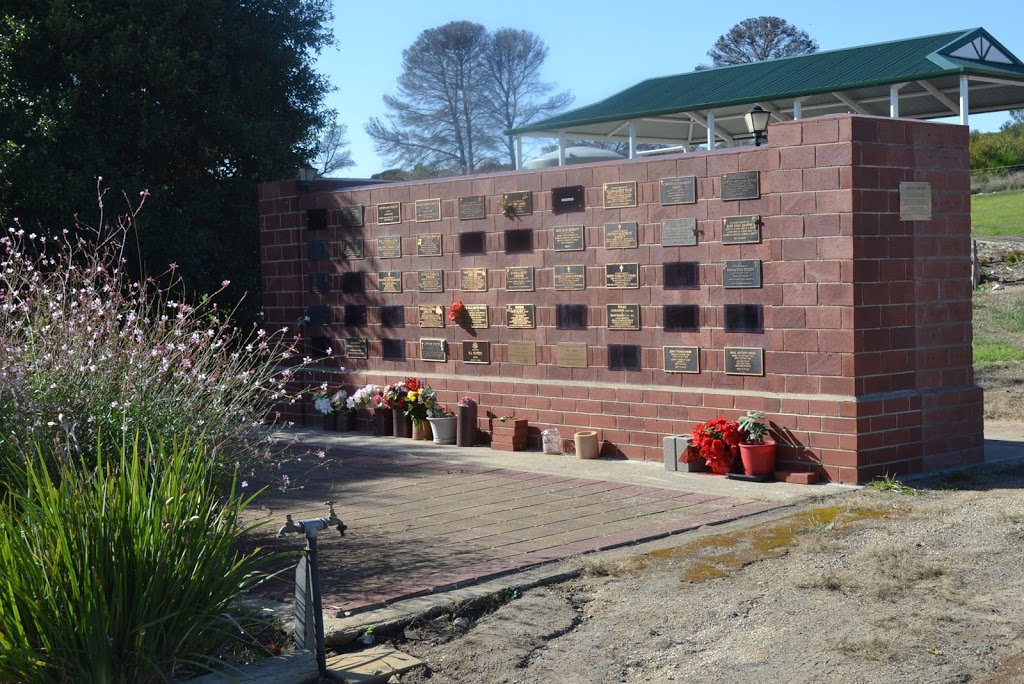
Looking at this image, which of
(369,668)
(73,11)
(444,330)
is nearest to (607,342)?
(444,330)

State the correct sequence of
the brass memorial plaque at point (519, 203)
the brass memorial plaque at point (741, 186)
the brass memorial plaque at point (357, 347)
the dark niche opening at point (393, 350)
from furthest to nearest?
the brass memorial plaque at point (357, 347) < the dark niche opening at point (393, 350) < the brass memorial plaque at point (519, 203) < the brass memorial plaque at point (741, 186)

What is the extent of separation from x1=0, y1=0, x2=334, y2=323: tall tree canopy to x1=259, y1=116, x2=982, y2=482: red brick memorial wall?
6789 mm

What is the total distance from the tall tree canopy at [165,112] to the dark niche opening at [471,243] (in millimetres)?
7816

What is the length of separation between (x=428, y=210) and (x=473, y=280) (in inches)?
42.6

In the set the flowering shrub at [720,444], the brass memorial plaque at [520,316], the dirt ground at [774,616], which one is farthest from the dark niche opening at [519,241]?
the dirt ground at [774,616]

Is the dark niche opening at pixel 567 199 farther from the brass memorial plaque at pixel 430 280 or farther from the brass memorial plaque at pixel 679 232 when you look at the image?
the brass memorial plaque at pixel 430 280

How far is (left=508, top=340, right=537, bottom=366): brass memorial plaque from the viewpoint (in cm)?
1244

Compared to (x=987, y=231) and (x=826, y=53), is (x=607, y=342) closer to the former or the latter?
(x=826, y=53)

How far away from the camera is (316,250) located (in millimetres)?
14883

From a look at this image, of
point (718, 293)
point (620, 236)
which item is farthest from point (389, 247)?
point (718, 293)

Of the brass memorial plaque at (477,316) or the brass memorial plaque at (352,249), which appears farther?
the brass memorial plaque at (352,249)

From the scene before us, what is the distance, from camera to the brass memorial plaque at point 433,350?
1341cm

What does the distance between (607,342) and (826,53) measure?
15327 millimetres

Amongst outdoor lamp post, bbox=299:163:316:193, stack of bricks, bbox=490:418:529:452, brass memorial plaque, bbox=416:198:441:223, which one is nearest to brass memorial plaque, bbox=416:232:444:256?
brass memorial plaque, bbox=416:198:441:223
